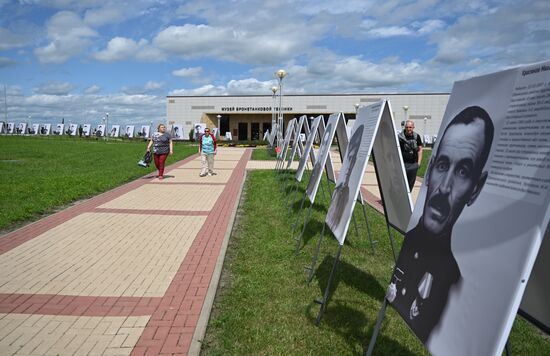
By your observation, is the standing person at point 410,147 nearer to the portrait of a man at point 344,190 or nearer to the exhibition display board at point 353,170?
the exhibition display board at point 353,170

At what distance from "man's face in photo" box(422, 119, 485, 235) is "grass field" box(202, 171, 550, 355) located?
1.59 metres

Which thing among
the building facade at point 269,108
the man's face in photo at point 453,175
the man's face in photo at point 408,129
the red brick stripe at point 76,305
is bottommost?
the red brick stripe at point 76,305

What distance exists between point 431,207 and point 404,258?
1.31 ft

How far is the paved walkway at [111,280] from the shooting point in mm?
3439

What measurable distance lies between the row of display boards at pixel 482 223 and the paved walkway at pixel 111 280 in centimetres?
196

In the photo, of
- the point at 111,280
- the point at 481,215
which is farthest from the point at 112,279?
the point at 481,215

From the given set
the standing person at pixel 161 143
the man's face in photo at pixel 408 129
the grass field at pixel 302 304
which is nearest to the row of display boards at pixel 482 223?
the grass field at pixel 302 304

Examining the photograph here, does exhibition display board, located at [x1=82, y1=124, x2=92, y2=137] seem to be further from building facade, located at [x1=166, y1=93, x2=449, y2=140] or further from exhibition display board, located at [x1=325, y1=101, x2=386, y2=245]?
exhibition display board, located at [x1=325, y1=101, x2=386, y2=245]

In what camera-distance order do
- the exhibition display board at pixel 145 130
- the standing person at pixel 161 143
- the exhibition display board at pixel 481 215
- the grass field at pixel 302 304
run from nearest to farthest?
the exhibition display board at pixel 481 215, the grass field at pixel 302 304, the standing person at pixel 161 143, the exhibition display board at pixel 145 130

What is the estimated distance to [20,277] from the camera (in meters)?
4.80

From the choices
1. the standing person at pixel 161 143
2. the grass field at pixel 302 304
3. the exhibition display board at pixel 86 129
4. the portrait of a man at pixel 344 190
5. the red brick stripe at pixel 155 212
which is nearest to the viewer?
the grass field at pixel 302 304

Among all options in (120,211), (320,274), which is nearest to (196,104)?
(120,211)

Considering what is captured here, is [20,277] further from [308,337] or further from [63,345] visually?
[308,337]

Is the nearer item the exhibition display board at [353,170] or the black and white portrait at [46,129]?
the exhibition display board at [353,170]
